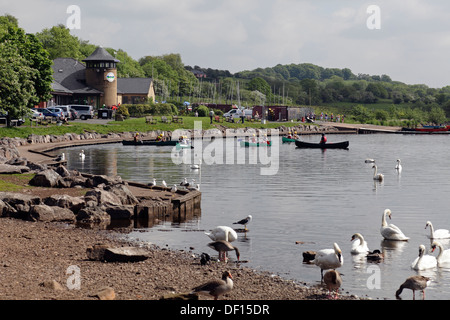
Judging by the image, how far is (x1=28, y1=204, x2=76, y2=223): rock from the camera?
90.7 ft

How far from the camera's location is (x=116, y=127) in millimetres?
95500

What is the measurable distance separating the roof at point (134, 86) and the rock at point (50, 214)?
4192 inches

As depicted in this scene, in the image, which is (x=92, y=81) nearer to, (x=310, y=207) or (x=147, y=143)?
(x=147, y=143)

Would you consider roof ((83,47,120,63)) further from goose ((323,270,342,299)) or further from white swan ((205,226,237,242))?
goose ((323,270,342,299))

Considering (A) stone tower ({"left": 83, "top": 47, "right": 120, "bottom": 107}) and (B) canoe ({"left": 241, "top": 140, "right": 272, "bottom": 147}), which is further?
(A) stone tower ({"left": 83, "top": 47, "right": 120, "bottom": 107})

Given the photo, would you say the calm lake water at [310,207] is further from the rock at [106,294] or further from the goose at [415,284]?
the rock at [106,294]

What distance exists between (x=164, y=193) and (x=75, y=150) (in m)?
40.3

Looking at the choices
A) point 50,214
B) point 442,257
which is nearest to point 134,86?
point 50,214

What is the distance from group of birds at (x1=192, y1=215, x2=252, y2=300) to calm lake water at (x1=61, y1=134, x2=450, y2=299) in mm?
776

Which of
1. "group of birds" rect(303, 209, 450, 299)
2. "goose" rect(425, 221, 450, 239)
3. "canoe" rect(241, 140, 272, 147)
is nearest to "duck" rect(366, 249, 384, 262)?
"group of birds" rect(303, 209, 450, 299)

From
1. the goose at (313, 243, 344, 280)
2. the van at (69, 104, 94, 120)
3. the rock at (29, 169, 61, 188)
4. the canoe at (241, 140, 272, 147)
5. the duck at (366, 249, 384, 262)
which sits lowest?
the duck at (366, 249, 384, 262)

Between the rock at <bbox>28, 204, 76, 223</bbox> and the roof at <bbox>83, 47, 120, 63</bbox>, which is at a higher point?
the roof at <bbox>83, 47, 120, 63</bbox>

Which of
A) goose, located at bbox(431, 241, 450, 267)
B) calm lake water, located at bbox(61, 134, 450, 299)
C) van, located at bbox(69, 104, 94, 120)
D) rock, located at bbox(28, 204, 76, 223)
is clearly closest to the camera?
calm lake water, located at bbox(61, 134, 450, 299)
